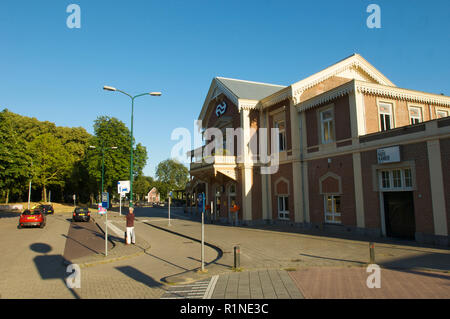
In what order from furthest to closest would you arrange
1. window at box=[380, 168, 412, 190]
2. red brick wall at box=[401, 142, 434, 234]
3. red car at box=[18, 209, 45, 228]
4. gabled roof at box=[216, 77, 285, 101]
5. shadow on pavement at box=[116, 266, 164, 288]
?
gabled roof at box=[216, 77, 285, 101], red car at box=[18, 209, 45, 228], window at box=[380, 168, 412, 190], red brick wall at box=[401, 142, 434, 234], shadow on pavement at box=[116, 266, 164, 288]

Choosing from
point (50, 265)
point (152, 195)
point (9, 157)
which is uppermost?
point (9, 157)

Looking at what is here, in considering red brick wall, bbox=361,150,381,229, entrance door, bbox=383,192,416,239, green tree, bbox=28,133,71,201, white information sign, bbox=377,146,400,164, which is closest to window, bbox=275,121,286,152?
red brick wall, bbox=361,150,381,229

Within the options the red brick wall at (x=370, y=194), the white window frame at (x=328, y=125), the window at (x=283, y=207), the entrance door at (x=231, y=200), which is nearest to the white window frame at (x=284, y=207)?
the window at (x=283, y=207)

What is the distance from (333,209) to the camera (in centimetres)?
1891

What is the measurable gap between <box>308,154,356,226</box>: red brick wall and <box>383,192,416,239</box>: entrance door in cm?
193

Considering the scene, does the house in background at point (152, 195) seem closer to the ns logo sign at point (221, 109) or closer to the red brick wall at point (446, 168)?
the ns logo sign at point (221, 109)

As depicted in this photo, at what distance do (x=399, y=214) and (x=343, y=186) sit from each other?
11.6ft

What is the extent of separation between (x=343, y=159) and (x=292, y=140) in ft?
15.1

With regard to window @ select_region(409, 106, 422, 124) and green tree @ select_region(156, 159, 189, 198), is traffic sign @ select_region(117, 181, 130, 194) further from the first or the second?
green tree @ select_region(156, 159, 189, 198)

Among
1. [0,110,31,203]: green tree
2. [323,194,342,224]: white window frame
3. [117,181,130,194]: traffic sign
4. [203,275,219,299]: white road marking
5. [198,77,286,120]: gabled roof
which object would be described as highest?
[198,77,286,120]: gabled roof

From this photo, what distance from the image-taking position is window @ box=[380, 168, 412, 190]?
14.7 m

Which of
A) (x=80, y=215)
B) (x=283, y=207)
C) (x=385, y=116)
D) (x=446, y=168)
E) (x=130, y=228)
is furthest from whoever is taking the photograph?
(x=80, y=215)

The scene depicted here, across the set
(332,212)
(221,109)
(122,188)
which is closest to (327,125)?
(332,212)

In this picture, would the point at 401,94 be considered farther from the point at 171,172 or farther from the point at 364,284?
the point at 171,172
